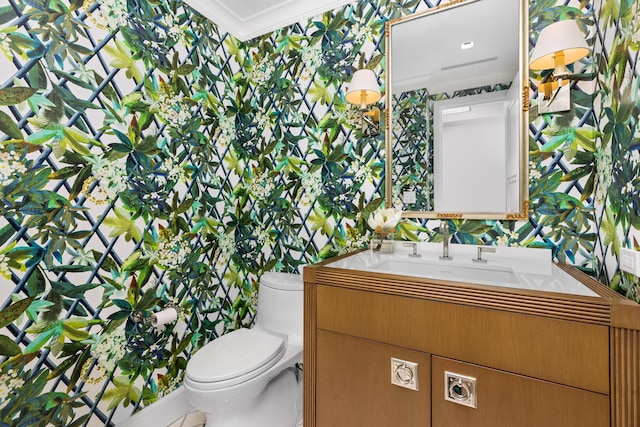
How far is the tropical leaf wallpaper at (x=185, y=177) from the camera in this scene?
1.15m

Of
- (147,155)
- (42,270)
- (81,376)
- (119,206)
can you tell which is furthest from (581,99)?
(81,376)

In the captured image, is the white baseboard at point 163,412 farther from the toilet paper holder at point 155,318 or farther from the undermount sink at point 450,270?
the undermount sink at point 450,270

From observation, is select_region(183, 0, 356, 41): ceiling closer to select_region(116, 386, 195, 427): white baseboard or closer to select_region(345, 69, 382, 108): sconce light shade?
select_region(345, 69, 382, 108): sconce light shade

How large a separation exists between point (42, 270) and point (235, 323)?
1205 mm

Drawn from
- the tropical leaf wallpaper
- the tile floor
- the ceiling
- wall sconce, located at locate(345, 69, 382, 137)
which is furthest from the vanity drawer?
the ceiling

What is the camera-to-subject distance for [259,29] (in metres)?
2.10

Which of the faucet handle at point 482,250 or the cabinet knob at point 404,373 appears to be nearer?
the cabinet knob at point 404,373

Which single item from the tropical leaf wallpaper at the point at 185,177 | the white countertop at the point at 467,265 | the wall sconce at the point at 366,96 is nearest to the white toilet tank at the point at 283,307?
the tropical leaf wallpaper at the point at 185,177

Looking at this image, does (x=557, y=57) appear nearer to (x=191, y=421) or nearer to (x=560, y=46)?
(x=560, y=46)

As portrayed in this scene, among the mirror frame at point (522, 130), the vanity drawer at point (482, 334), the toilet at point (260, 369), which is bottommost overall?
the toilet at point (260, 369)

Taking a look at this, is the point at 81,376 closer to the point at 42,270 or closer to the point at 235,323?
the point at 42,270

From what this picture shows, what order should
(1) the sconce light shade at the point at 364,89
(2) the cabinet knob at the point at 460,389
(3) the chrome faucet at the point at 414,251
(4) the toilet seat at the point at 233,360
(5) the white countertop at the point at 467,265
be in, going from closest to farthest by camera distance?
1. (2) the cabinet knob at the point at 460,389
2. (5) the white countertop at the point at 467,265
3. (4) the toilet seat at the point at 233,360
4. (3) the chrome faucet at the point at 414,251
5. (1) the sconce light shade at the point at 364,89

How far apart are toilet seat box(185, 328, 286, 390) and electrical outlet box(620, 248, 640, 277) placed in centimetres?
144

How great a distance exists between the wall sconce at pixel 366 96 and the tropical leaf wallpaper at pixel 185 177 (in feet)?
0.24
